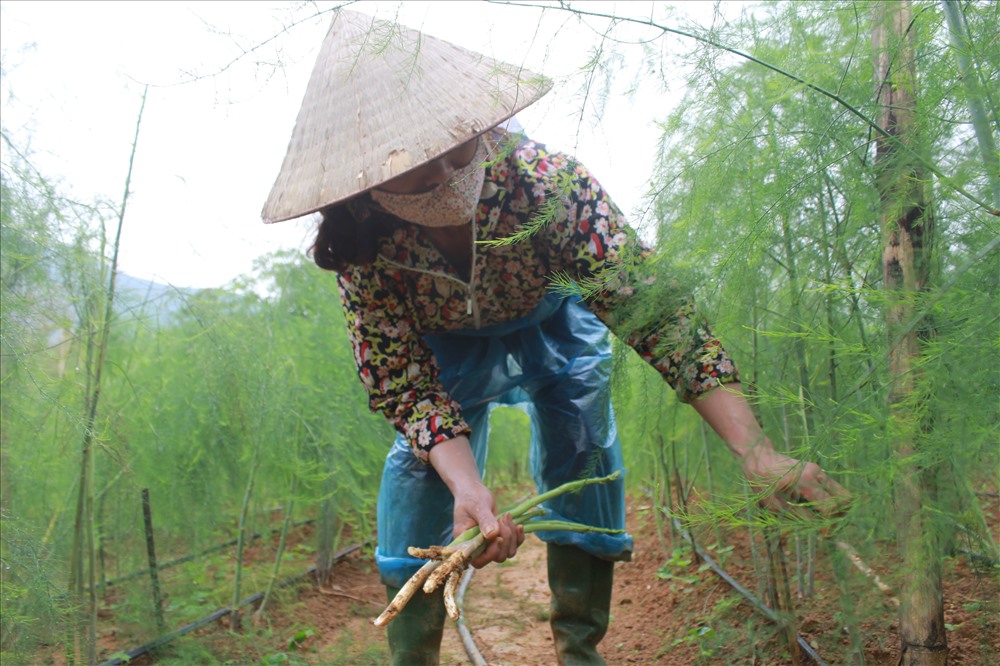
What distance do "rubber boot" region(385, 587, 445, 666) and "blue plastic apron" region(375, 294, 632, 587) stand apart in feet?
0.27

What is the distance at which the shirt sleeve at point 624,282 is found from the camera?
179cm

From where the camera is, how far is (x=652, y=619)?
3.14 m

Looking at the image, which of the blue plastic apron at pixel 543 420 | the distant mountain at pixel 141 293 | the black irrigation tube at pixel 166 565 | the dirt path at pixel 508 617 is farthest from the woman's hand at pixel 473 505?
the black irrigation tube at pixel 166 565

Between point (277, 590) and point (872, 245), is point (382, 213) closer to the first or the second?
point (872, 245)

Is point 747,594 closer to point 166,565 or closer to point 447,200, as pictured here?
point 447,200

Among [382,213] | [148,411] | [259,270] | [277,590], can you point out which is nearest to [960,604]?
[382,213]

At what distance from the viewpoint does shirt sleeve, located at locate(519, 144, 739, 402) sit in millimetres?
1793

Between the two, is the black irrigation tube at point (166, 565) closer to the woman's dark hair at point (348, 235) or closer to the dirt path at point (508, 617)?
the dirt path at point (508, 617)

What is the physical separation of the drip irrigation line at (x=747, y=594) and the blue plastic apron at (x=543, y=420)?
0.21m

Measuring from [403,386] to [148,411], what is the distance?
1.60 m

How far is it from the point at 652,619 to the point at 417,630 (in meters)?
1.24

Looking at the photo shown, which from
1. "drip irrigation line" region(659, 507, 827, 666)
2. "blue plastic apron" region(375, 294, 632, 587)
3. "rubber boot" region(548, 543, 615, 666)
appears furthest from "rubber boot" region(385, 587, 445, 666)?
"drip irrigation line" region(659, 507, 827, 666)

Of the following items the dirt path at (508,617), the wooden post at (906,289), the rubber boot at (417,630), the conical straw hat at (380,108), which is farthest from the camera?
the dirt path at (508,617)

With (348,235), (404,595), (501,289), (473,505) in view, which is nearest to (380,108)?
(348,235)
